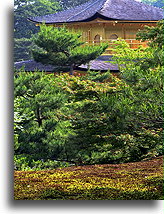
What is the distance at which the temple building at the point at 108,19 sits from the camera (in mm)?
5234

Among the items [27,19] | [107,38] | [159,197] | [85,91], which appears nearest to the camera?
[159,197]

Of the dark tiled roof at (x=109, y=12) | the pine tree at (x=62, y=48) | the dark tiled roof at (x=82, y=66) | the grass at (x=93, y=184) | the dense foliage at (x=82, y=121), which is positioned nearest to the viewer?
the grass at (x=93, y=184)

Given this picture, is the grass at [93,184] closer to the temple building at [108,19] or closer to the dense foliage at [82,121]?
the dense foliage at [82,121]

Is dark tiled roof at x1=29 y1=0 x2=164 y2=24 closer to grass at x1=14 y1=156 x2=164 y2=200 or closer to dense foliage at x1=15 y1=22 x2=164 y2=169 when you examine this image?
dense foliage at x1=15 y1=22 x2=164 y2=169

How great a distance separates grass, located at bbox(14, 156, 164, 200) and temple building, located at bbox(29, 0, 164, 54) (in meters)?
1.69

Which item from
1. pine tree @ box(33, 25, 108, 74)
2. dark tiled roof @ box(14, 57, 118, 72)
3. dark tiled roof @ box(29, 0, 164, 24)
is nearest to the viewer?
dark tiled roof @ box(29, 0, 164, 24)

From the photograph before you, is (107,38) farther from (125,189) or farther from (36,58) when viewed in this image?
(125,189)

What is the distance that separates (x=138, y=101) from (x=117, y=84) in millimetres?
840

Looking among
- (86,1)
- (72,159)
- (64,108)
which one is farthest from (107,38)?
(72,159)

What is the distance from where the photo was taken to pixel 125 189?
4094 millimetres

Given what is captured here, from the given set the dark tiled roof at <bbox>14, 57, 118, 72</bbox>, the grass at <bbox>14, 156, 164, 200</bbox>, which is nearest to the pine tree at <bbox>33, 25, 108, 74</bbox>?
the dark tiled roof at <bbox>14, 57, 118, 72</bbox>

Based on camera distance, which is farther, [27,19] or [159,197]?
[27,19]

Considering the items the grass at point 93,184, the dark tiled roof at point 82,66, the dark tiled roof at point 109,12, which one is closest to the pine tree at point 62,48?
the dark tiled roof at point 82,66

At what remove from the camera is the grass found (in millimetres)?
4078
